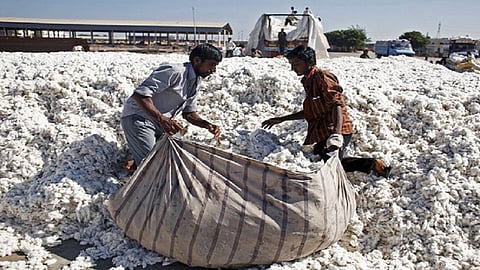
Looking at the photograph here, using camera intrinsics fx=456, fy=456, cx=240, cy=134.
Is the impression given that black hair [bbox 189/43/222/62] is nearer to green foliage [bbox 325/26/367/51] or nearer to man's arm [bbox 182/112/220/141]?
man's arm [bbox 182/112/220/141]

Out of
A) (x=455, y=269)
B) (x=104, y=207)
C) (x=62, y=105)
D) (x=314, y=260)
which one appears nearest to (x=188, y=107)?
(x=104, y=207)

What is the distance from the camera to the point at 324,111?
307 centimetres

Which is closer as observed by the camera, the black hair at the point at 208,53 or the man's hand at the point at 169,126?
the man's hand at the point at 169,126

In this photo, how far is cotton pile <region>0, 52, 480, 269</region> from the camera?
2717mm

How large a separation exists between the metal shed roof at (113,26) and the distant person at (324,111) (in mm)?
22957

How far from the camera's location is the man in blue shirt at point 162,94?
2.90m

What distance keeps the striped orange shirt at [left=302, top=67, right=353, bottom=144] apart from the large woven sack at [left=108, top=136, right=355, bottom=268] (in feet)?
1.80

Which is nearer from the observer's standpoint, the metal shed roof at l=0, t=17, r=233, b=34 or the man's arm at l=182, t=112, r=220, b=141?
the man's arm at l=182, t=112, r=220, b=141

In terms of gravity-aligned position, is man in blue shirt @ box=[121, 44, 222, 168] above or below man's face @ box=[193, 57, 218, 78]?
below

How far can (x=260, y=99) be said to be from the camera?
3939mm

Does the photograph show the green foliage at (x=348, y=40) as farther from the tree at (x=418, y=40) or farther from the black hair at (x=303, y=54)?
the black hair at (x=303, y=54)

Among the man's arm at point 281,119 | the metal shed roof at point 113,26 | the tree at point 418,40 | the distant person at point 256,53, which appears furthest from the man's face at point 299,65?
the tree at point 418,40

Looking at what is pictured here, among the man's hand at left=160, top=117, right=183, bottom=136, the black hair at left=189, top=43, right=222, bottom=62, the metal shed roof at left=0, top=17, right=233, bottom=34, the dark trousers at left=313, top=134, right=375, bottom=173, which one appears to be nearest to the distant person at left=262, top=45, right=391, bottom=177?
the dark trousers at left=313, top=134, right=375, bottom=173

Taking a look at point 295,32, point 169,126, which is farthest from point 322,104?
point 295,32
